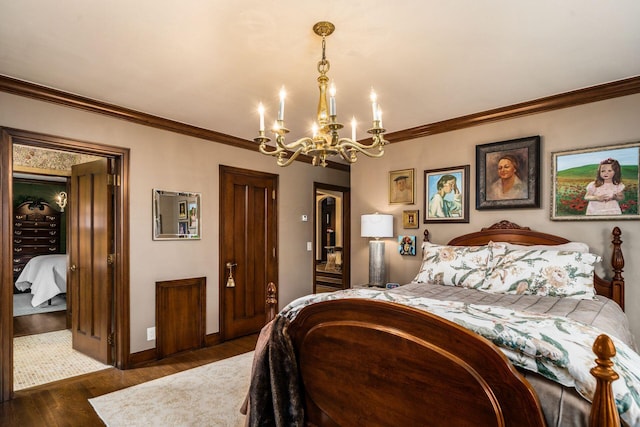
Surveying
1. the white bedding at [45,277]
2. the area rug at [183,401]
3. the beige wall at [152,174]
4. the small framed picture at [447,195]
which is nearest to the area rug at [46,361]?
the beige wall at [152,174]

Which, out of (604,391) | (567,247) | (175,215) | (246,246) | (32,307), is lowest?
(32,307)

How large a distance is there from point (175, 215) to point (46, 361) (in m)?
A: 1.86

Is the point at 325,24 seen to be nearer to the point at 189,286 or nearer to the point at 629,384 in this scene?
the point at 629,384

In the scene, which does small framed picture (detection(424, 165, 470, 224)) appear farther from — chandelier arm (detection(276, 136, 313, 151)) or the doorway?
the doorway

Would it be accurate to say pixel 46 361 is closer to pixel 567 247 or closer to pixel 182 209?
pixel 182 209

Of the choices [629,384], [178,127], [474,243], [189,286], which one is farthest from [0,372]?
[474,243]

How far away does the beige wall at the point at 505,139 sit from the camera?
9.17 feet

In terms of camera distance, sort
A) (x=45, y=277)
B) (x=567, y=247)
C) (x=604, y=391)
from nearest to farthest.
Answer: (x=604, y=391)
(x=567, y=247)
(x=45, y=277)

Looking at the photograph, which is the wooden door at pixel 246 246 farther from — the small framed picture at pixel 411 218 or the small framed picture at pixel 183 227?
the small framed picture at pixel 411 218

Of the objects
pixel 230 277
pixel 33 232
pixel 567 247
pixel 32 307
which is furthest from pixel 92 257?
pixel 33 232

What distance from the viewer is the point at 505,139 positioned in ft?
11.2

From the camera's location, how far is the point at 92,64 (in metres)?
2.46

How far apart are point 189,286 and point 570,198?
148 inches

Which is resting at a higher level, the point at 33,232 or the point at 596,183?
the point at 596,183
